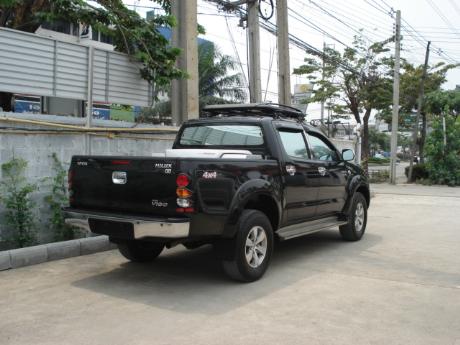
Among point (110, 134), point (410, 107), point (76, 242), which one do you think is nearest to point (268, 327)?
point (76, 242)

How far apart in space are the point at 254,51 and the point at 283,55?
130 centimetres

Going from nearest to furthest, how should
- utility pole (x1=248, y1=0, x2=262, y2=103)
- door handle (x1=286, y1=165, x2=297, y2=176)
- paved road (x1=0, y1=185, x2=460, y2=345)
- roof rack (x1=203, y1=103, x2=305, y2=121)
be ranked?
paved road (x1=0, y1=185, x2=460, y2=345), door handle (x1=286, y1=165, x2=297, y2=176), roof rack (x1=203, y1=103, x2=305, y2=121), utility pole (x1=248, y1=0, x2=262, y2=103)

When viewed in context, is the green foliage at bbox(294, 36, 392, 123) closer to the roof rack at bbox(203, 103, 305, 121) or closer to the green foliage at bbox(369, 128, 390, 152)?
the roof rack at bbox(203, 103, 305, 121)

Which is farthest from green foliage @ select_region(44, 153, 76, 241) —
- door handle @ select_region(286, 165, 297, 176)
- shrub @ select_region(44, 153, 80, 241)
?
door handle @ select_region(286, 165, 297, 176)

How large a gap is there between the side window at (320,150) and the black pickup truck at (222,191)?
0.02 m

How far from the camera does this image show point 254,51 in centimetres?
1322

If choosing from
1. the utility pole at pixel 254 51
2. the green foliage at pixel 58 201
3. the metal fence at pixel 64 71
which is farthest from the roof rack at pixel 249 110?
the utility pole at pixel 254 51

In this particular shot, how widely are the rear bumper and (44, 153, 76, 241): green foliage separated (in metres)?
1.69

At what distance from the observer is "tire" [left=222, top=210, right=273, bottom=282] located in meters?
5.23

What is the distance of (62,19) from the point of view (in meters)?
9.30

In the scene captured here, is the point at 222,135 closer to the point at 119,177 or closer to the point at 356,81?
the point at 119,177

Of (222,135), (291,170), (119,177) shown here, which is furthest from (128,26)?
(119,177)

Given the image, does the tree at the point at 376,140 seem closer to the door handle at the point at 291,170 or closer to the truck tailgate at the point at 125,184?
the door handle at the point at 291,170

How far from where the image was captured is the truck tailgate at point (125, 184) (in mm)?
4832
